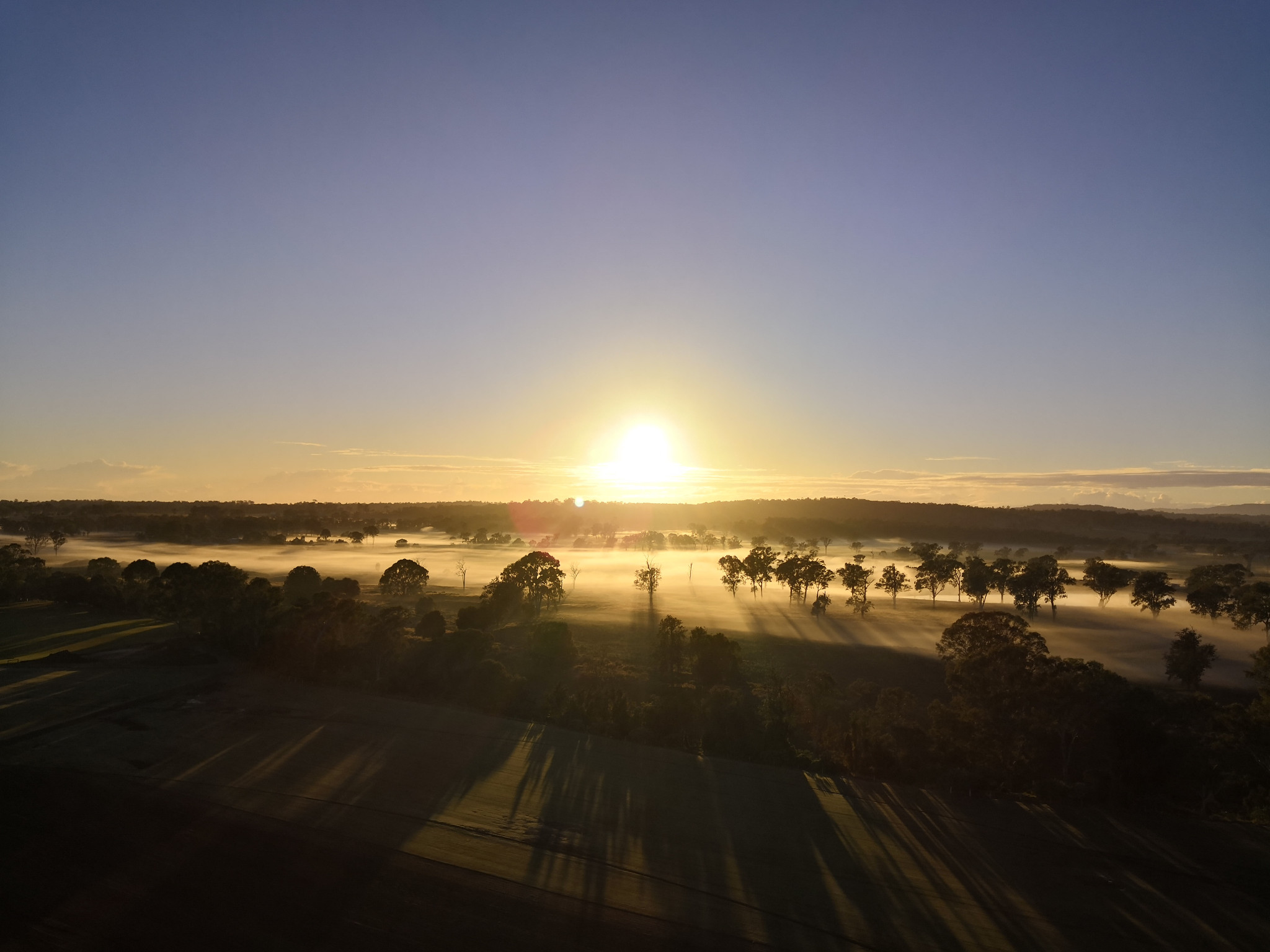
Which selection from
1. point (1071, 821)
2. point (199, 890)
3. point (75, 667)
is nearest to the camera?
point (199, 890)

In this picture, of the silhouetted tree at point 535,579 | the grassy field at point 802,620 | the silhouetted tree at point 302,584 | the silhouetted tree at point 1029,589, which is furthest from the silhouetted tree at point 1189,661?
the silhouetted tree at point 302,584

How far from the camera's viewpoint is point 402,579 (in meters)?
91.9

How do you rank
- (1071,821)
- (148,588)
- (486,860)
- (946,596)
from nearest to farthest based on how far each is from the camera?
(486,860) → (1071,821) → (148,588) → (946,596)

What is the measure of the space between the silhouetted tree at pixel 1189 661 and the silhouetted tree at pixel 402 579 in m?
78.5

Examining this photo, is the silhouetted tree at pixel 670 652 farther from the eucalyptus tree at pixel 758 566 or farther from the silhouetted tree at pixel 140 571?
the silhouetted tree at pixel 140 571

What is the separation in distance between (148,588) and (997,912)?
7290 centimetres

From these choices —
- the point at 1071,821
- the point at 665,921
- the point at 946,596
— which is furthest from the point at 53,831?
the point at 946,596

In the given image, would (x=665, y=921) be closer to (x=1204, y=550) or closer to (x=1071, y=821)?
(x=1071, y=821)

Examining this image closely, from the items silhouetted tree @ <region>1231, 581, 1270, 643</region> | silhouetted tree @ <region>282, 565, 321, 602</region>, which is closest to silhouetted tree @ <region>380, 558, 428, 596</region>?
silhouetted tree @ <region>282, 565, 321, 602</region>

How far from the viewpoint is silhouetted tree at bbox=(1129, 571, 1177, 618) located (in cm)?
8585

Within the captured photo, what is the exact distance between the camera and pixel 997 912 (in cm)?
2089

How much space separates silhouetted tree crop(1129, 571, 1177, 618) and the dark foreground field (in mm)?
71446

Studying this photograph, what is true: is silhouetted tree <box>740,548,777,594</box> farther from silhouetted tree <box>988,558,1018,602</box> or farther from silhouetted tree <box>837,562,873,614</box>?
silhouetted tree <box>988,558,1018,602</box>

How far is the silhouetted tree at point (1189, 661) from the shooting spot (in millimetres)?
53469
